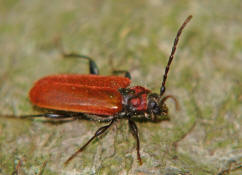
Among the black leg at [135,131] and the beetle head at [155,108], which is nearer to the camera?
the black leg at [135,131]

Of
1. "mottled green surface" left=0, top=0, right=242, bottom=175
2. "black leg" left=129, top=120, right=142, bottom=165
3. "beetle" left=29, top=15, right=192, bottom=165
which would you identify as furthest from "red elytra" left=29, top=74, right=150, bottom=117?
"mottled green surface" left=0, top=0, right=242, bottom=175

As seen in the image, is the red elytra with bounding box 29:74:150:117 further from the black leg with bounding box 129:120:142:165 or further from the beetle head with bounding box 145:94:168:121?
the black leg with bounding box 129:120:142:165

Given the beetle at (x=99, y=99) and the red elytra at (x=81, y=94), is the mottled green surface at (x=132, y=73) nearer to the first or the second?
the beetle at (x=99, y=99)

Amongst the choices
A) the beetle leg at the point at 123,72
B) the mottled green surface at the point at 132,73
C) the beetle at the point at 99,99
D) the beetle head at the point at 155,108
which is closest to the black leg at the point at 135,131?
the beetle at the point at 99,99

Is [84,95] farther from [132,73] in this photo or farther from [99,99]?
[132,73]

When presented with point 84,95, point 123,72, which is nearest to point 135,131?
point 84,95

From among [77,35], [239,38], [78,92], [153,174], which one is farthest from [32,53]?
[239,38]
